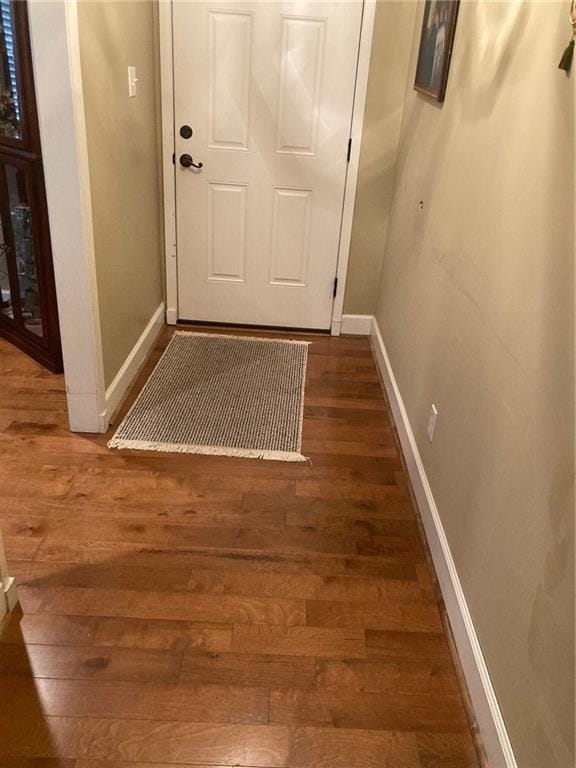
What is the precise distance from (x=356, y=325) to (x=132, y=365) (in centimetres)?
134

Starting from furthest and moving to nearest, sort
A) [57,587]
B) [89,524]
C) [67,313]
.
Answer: [67,313] < [89,524] < [57,587]

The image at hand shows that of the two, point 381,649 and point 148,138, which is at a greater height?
point 148,138

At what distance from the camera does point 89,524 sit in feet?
6.42

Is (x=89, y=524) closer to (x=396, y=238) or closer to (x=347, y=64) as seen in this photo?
(x=396, y=238)

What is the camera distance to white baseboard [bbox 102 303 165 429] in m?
2.51

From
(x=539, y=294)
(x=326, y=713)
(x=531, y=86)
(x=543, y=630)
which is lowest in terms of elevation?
(x=326, y=713)

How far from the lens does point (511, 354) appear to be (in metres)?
1.41

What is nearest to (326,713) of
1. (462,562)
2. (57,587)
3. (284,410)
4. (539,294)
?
(462,562)

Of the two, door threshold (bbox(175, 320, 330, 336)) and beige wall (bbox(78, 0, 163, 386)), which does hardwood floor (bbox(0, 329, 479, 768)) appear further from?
door threshold (bbox(175, 320, 330, 336))

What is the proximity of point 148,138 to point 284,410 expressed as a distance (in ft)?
4.87

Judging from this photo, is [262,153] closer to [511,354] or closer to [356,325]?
[356,325]

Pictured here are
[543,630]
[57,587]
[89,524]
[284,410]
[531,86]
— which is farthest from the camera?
[284,410]

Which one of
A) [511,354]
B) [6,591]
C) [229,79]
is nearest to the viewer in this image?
[511,354]

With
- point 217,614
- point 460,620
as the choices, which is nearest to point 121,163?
point 217,614
